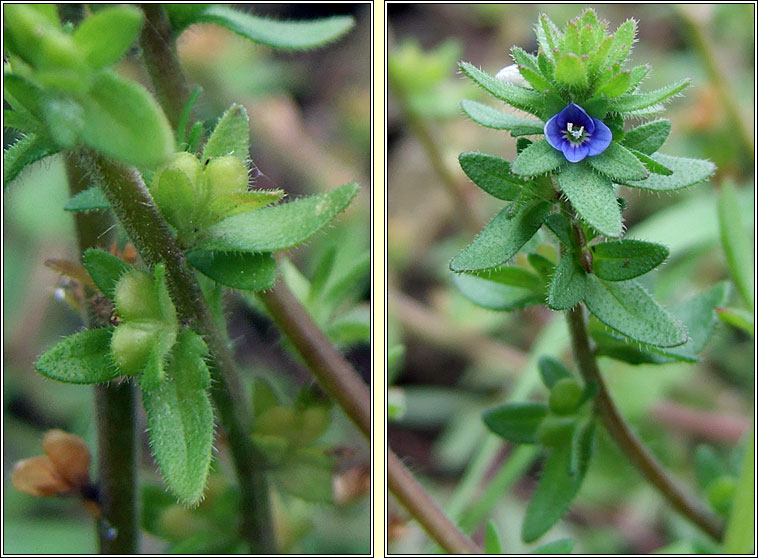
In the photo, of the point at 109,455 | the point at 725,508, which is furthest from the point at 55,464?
the point at 725,508

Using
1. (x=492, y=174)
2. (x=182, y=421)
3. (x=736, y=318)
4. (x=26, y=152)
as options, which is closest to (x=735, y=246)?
(x=736, y=318)

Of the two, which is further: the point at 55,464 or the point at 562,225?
the point at 55,464

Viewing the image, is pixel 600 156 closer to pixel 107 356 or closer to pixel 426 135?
pixel 107 356

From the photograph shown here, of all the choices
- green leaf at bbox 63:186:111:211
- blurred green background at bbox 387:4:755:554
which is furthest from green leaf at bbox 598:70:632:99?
blurred green background at bbox 387:4:755:554

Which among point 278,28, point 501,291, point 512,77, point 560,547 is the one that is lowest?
point 560,547

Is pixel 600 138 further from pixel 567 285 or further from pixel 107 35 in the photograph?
pixel 107 35

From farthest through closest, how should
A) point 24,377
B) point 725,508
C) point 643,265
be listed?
point 24,377 → point 725,508 → point 643,265
